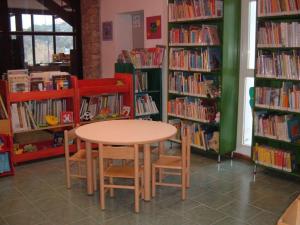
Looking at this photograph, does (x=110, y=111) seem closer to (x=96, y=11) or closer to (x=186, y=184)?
(x=186, y=184)

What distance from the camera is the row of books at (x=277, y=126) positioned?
13.8 feet

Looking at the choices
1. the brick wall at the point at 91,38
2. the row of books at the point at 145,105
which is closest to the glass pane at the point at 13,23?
the brick wall at the point at 91,38

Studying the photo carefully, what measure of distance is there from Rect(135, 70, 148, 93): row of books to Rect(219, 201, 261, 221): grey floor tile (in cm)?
280

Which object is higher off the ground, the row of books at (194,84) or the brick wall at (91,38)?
the brick wall at (91,38)

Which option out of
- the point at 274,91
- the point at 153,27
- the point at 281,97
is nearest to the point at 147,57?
the point at 153,27

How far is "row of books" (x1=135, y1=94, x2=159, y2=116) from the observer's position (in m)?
5.90

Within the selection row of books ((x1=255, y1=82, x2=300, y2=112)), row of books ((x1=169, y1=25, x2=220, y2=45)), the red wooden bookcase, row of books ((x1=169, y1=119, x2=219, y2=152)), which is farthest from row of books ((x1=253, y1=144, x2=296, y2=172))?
the red wooden bookcase

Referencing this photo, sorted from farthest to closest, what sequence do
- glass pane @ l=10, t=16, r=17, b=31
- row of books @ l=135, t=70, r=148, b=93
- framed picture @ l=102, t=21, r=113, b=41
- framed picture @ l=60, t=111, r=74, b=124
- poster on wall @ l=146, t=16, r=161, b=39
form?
framed picture @ l=102, t=21, r=113, b=41 < glass pane @ l=10, t=16, r=17, b=31 < poster on wall @ l=146, t=16, r=161, b=39 < row of books @ l=135, t=70, r=148, b=93 < framed picture @ l=60, t=111, r=74, b=124

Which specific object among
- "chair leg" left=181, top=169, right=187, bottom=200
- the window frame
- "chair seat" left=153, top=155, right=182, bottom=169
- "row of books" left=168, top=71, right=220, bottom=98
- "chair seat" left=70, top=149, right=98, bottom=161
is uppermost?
the window frame

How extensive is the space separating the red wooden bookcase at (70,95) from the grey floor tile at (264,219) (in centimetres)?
287

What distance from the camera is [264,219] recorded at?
339 cm

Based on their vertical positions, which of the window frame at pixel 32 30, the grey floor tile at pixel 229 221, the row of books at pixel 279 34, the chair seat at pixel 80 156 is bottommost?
the grey floor tile at pixel 229 221

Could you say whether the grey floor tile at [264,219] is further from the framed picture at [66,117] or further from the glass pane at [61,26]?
the glass pane at [61,26]

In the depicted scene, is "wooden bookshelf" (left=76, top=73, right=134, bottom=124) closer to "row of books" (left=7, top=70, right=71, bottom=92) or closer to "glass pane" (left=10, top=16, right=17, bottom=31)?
"row of books" (left=7, top=70, right=71, bottom=92)
